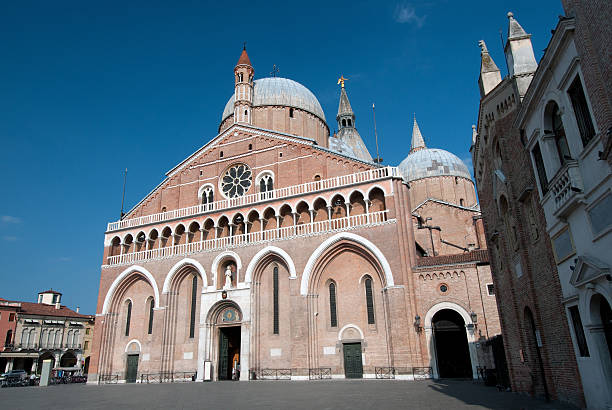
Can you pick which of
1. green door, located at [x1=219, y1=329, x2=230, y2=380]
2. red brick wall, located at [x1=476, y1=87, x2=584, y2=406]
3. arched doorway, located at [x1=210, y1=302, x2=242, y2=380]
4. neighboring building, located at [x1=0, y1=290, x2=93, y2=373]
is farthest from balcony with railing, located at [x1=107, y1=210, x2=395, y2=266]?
neighboring building, located at [x1=0, y1=290, x2=93, y2=373]

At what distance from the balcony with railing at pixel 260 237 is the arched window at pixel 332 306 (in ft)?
10.2

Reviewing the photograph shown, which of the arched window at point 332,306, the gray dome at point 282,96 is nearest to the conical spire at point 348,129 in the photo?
the gray dome at point 282,96

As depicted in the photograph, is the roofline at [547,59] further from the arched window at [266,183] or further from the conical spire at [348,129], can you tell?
the conical spire at [348,129]

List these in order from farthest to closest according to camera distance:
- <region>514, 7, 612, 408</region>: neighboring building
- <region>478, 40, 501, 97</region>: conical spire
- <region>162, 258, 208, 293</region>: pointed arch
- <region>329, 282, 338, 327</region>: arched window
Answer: <region>162, 258, 208, 293</region>: pointed arch
<region>329, 282, 338, 327</region>: arched window
<region>478, 40, 501, 97</region>: conical spire
<region>514, 7, 612, 408</region>: neighboring building

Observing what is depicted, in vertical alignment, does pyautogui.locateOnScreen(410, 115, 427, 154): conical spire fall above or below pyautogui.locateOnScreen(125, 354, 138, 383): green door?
above

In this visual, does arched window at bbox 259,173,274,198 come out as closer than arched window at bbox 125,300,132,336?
Yes

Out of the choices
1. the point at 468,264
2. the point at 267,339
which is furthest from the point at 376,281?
the point at 267,339

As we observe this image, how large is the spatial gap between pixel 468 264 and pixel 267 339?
11589 millimetres

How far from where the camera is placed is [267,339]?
949 inches

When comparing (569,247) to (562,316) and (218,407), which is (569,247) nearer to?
(562,316)

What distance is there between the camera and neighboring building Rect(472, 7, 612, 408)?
25.2ft

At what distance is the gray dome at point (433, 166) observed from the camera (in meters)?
40.3

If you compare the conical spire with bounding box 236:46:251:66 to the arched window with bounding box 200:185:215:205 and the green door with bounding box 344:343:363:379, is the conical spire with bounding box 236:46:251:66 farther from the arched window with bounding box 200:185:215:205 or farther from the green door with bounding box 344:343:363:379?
the green door with bounding box 344:343:363:379

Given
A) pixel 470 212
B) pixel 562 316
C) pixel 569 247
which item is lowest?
pixel 562 316
